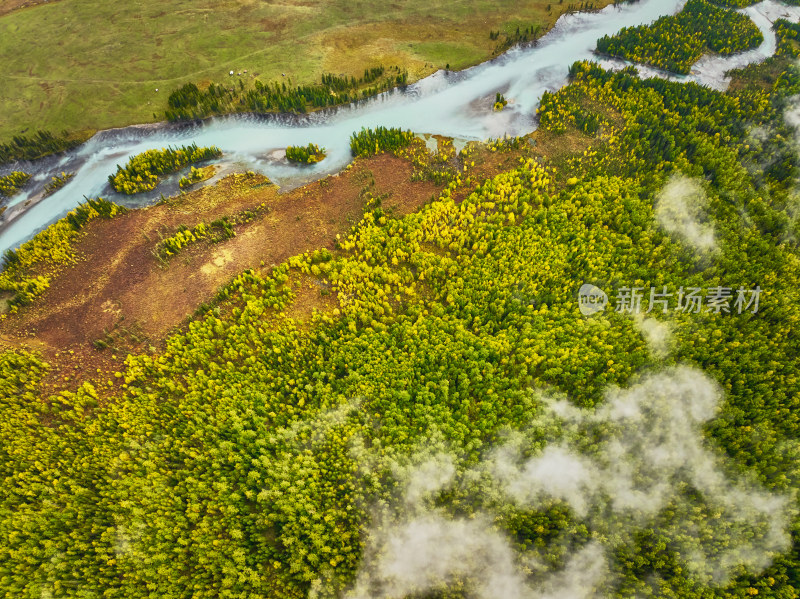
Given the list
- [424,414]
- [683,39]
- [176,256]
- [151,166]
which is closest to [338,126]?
[151,166]

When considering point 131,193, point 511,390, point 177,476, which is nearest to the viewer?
point 177,476

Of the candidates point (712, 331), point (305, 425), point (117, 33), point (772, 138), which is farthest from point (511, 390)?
point (117, 33)

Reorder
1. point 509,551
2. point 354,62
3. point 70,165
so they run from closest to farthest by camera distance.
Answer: point 509,551
point 70,165
point 354,62

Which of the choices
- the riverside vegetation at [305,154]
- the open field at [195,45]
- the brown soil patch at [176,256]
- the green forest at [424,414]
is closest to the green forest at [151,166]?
the brown soil patch at [176,256]

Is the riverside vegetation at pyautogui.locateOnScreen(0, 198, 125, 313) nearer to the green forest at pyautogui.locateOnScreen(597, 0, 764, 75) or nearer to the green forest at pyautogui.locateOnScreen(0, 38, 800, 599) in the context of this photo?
the green forest at pyautogui.locateOnScreen(0, 38, 800, 599)

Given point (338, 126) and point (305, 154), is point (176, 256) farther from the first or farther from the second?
point (338, 126)

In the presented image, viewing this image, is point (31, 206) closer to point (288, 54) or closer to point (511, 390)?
point (288, 54)

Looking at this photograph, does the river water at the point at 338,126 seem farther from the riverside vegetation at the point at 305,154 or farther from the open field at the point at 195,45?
the open field at the point at 195,45
